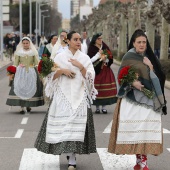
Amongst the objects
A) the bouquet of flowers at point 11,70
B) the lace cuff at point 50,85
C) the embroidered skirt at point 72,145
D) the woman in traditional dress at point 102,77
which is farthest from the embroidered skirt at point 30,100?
the embroidered skirt at point 72,145

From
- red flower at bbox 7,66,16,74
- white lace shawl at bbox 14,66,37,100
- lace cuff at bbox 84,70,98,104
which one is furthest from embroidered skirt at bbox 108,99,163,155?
white lace shawl at bbox 14,66,37,100

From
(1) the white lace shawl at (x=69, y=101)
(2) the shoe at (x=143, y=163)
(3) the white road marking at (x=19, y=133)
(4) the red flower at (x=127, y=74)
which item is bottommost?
(3) the white road marking at (x=19, y=133)

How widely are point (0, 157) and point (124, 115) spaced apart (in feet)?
7.45

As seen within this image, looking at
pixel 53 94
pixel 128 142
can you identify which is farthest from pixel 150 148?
pixel 53 94

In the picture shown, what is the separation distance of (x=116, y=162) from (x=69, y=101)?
1097 millimetres

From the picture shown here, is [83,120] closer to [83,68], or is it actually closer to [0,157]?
[83,68]

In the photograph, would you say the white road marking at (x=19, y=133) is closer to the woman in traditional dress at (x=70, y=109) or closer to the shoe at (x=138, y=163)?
the woman in traditional dress at (x=70, y=109)

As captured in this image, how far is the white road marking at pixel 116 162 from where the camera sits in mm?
9260

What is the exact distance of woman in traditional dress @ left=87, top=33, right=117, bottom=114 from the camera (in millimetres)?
15953

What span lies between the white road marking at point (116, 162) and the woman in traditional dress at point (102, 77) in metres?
5.67

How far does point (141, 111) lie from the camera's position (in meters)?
8.72

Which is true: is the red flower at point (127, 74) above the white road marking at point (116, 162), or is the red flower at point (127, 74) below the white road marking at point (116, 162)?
above

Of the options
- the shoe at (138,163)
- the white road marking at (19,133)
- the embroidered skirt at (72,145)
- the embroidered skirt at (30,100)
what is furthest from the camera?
the embroidered skirt at (30,100)

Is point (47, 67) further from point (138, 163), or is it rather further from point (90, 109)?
point (138, 163)
